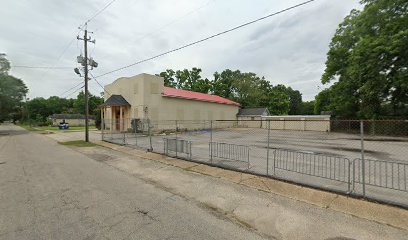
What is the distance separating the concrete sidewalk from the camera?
3.89 m

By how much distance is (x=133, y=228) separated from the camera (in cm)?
396

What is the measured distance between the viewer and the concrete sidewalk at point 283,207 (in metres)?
3.89

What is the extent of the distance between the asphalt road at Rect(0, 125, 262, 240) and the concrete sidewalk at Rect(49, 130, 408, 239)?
1.46 feet

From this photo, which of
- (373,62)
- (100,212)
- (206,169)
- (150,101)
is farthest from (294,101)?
(100,212)

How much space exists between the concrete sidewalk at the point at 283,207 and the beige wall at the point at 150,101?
55.8ft

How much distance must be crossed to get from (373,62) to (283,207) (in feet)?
85.1

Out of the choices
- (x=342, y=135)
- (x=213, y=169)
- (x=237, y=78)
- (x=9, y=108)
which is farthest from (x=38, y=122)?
(x=342, y=135)

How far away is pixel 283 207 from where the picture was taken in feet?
16.2

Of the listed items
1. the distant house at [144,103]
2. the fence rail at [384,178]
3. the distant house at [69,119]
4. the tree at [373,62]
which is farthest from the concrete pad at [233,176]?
the distant house at [69,119]

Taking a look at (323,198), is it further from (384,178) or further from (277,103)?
(277,103)

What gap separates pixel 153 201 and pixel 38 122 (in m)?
73.3

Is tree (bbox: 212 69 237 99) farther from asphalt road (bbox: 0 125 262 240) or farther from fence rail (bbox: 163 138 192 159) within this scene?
asphalt road (bbox: 0 125 262 240)

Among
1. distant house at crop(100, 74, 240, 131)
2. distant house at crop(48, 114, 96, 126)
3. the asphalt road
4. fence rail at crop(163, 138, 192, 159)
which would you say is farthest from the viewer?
distant house at crop(48, 114, 96, 126)

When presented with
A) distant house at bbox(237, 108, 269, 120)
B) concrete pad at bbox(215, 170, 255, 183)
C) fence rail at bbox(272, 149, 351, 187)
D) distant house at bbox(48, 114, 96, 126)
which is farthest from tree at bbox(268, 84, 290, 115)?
distant house at bbox(48, 114, 96, 126)
